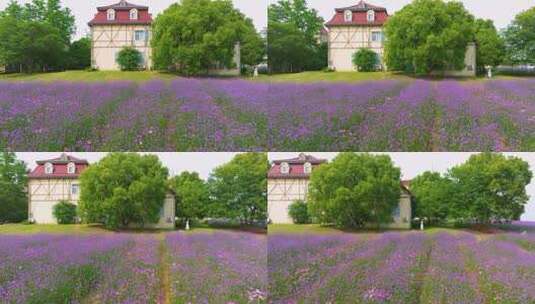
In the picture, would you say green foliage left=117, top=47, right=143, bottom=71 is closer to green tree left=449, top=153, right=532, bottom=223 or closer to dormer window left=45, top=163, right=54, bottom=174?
dormer window left=45, top=163, right=54, bottom=174

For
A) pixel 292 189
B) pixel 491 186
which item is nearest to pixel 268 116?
pixel 292 189

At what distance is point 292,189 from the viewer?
44.2ft

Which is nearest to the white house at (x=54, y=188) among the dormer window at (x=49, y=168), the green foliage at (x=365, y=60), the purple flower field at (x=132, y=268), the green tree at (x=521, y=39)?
the dormer window at (x=49, y=168)

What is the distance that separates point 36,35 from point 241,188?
4.55m

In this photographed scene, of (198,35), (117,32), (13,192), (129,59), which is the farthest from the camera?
(129,59)

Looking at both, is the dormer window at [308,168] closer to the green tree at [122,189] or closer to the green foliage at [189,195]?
the green foliage at [189,195]

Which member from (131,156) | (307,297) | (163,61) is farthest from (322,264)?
(163,61)

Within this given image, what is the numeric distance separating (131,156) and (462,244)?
227 inches

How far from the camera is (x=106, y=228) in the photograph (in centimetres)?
1330

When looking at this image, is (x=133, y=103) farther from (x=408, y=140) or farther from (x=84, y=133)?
(x=408, y=140)

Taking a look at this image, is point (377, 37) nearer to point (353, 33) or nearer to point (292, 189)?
point (353, 33)

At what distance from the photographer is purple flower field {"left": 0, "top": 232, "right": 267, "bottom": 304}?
12.3 meters

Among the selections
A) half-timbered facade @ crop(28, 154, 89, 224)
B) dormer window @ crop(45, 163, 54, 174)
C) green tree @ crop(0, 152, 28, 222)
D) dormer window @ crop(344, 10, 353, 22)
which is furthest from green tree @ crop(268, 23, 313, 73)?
green tree @ crop(0, 152, 28, 222)

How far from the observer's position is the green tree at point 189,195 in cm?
1349
